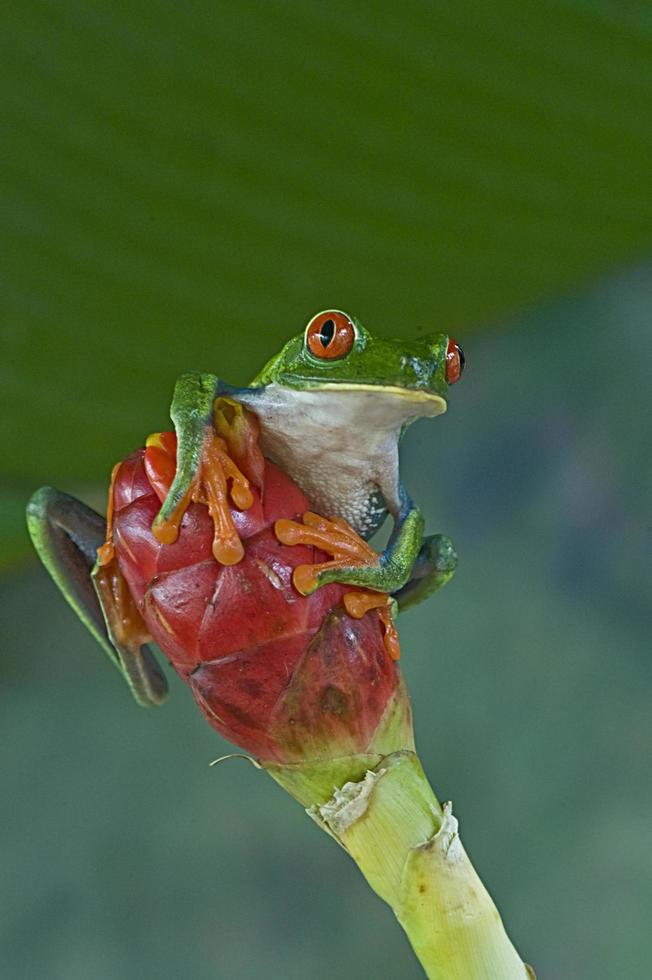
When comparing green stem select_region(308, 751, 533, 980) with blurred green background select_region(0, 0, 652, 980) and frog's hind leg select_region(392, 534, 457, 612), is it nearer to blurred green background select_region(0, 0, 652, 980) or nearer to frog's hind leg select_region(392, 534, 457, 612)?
frog's hind leg select_region(392, 534, 457, 612)

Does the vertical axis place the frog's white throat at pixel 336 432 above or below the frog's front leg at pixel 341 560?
above

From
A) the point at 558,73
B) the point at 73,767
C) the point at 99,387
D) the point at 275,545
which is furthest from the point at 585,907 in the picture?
the point at 275,545

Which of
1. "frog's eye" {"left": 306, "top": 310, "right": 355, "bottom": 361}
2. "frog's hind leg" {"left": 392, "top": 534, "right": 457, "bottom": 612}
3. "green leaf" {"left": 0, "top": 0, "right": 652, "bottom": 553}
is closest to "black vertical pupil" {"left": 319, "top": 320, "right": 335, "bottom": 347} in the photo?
"frog's eye" {"left": 306, "top": 310, "right": 355, "bottom": 361}

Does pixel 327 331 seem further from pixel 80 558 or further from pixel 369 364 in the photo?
pixel 80 558

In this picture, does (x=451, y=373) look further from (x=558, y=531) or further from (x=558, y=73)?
(x=558, y=531)

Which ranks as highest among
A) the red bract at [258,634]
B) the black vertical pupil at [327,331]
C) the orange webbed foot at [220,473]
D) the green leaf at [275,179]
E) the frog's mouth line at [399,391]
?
the green leaf at [275,179]

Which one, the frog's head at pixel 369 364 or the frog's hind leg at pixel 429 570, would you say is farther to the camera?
the frog's hind leg at pixel 429 570

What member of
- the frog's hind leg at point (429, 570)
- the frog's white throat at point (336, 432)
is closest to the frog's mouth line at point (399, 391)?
the frog's white throat at point (336, 432)

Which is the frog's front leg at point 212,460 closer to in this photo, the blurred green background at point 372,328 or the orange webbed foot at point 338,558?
the orange webbed foot at point 338,558

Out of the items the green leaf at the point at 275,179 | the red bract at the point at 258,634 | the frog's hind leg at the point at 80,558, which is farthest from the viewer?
the green leaf at the point at 275,179
